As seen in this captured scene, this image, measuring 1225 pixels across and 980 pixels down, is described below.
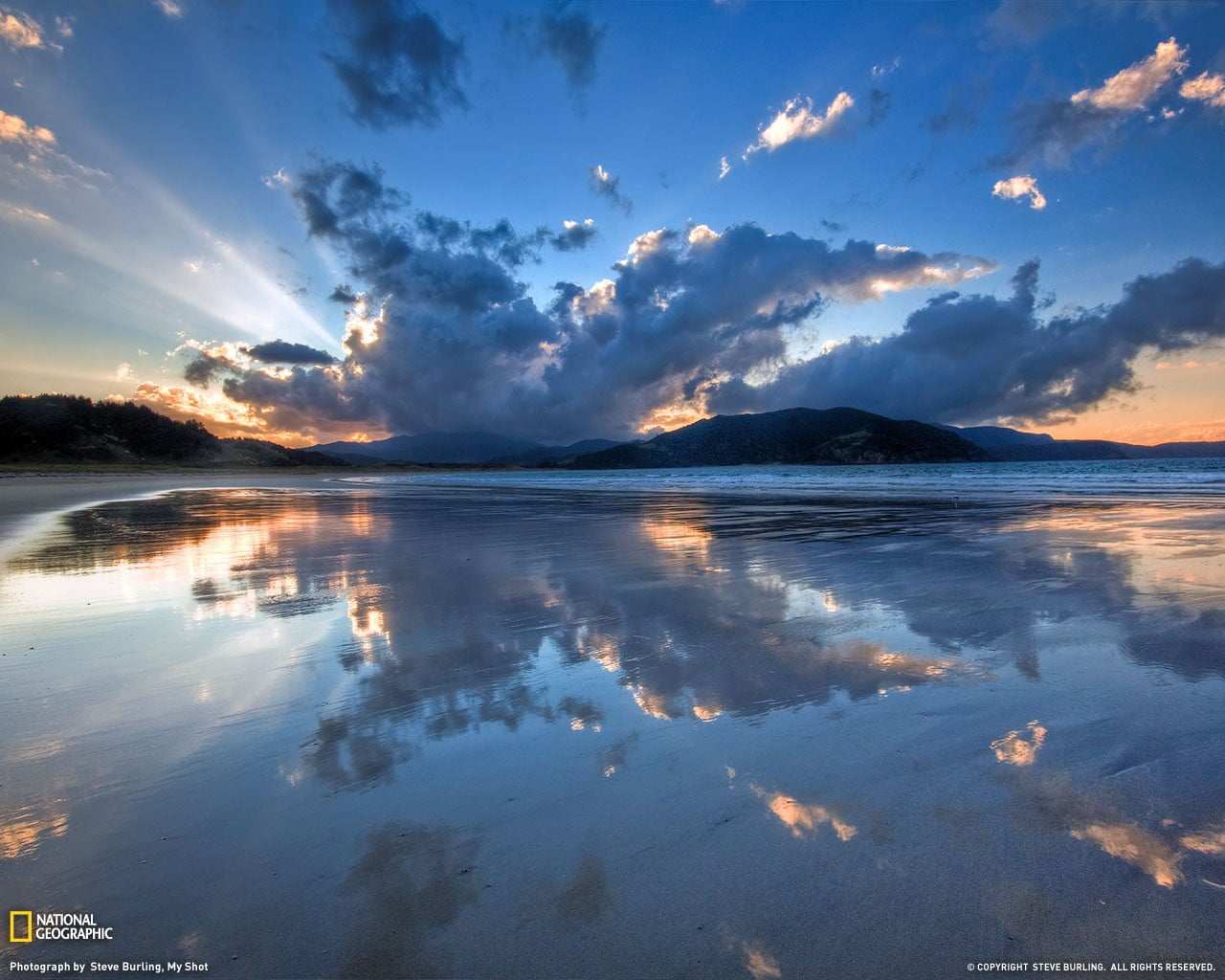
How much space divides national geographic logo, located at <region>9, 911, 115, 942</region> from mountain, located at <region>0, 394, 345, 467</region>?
155359 millimetres

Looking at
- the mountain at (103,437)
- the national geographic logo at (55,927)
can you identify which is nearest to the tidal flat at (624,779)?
the national geographic logo at (55,927)

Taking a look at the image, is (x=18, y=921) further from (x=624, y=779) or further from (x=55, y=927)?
(x=624, y=779)

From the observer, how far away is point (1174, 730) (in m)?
3.73

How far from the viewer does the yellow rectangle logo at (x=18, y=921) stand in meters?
2.29

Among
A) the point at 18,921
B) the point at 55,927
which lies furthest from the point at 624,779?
the point at 18,921

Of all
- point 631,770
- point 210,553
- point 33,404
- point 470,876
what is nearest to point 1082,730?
point 631,770

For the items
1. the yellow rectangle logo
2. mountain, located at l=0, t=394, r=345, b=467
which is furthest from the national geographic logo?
mountain, located at l=0, t=394, r=345, b=467

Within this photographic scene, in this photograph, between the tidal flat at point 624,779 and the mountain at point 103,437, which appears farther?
the mountain at point 103,437

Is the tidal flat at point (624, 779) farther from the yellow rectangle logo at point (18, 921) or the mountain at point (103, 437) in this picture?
the mountain at point (103, 437)

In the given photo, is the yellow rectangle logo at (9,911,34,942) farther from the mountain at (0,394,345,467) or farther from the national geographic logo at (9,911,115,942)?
the mountain at (0,394,345,467)

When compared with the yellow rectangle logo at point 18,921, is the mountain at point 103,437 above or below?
above

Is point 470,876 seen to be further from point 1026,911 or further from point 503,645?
point 503,645

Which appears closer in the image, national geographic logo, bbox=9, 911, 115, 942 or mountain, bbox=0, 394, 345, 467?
national geographic logo, bbox=9, 911, 115, 942

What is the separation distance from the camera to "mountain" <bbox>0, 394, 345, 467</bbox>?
121812 mm
